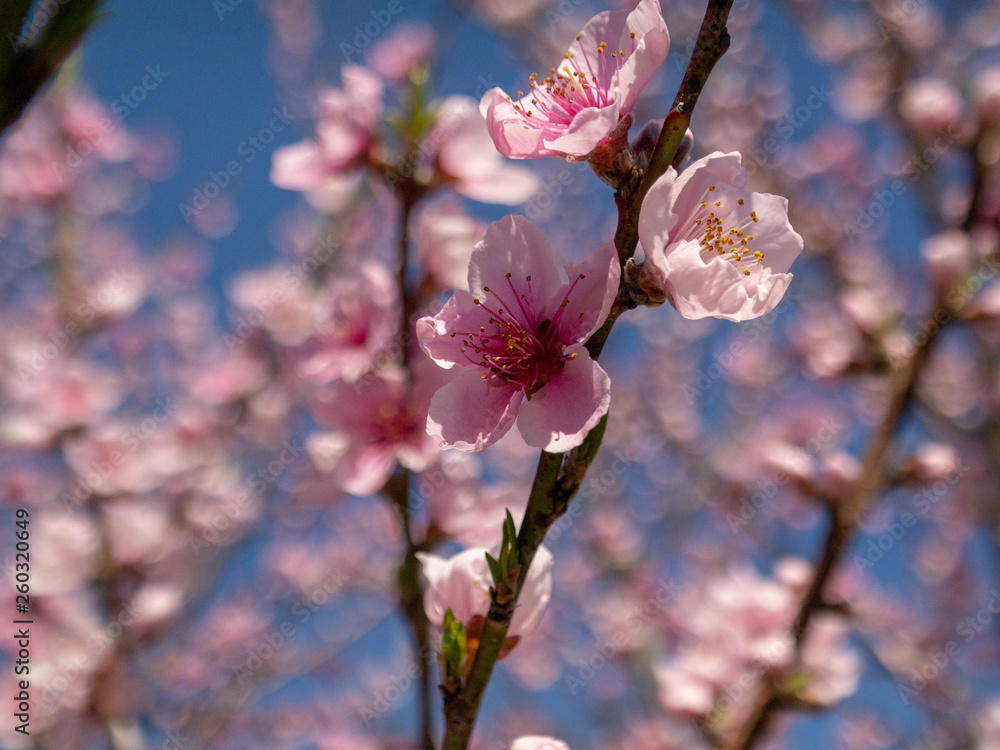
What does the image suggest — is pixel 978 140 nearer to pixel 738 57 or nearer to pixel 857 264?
pixel 857 264

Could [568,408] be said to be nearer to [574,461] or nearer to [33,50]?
[574,461]

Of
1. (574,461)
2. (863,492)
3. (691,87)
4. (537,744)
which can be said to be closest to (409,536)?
(537,744)

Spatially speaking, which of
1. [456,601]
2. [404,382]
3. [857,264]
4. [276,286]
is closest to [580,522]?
[857,264]

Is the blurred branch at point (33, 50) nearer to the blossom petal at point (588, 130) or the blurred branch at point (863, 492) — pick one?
the blossom petal at point (588, 130)

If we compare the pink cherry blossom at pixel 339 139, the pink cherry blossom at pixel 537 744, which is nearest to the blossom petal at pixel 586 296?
the pink cherry blossom at pixel 537 744

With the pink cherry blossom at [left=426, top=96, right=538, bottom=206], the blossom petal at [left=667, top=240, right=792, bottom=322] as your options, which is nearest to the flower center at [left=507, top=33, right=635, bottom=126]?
the blossom petal at [left=667, top=240, right=792, bottom=322]

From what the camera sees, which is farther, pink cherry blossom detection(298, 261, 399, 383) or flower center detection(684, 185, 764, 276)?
pink cherry blossom detection(298, 261, 399, 383)

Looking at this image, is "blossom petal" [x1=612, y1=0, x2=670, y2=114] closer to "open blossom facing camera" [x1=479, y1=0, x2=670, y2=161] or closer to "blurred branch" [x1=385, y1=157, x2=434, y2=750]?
"open blossom facing camera" [x1=479, y1=0, x2=670, y2=161]
